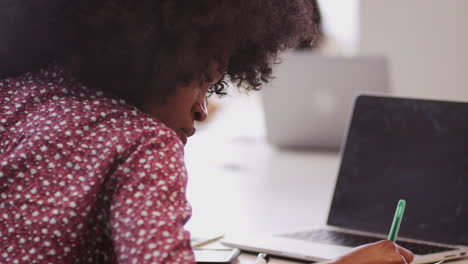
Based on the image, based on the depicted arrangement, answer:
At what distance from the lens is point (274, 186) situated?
191 centimetres

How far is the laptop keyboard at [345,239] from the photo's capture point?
3.81 feet

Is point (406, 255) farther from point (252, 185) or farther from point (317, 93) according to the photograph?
point (317, 93)

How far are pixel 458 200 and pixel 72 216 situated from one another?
0.78m

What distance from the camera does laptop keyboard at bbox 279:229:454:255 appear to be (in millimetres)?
1160

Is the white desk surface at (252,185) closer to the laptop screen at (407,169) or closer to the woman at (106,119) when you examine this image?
the laptop screen at (407,169)

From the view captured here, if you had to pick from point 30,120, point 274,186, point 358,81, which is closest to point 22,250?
point 30,120

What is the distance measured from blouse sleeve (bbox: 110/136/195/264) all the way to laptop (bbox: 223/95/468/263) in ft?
1.48

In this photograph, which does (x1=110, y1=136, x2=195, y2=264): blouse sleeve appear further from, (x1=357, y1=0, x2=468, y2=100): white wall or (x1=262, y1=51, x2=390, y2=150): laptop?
(x1=357, y1=0, x2=468, y2=100): white wall

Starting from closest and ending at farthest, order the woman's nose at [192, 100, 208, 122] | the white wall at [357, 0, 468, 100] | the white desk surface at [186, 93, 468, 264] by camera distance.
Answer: the woman's nose at [192, 100, 208, 122] < the white desk surface at [186, 93, 468, 264] < the white wall at [357, 0, 468, 100]

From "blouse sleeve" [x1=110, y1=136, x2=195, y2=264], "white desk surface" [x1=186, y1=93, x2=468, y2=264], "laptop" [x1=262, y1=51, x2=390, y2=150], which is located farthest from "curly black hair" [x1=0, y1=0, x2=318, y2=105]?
"laptop" [x1=262, y1=51, x2=390, y2=150]

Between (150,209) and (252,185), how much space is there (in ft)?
4.07

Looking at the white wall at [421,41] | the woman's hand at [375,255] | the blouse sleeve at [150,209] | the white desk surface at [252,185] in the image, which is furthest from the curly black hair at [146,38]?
the white wall at [421,41]

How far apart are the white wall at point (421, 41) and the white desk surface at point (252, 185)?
3.96 feet

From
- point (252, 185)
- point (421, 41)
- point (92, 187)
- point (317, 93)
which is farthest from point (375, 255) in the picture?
point (421, 41)
